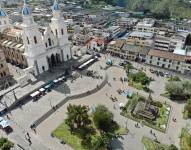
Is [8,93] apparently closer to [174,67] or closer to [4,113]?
[4,113]

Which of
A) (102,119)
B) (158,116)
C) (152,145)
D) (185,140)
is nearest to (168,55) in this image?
(158,116)

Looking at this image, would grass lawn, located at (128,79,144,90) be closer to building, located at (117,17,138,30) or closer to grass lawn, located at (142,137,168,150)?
Answer: grass lawn, located at (142,137,168,150)

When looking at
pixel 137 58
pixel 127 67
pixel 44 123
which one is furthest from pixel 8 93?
pixel 137 58

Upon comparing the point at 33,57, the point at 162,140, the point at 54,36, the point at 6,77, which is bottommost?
the point at 162,140

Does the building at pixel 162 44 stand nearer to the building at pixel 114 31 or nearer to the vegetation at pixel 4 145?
Answer: the building at pixel 114 31

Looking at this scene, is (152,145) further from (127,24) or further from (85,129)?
(127,24)

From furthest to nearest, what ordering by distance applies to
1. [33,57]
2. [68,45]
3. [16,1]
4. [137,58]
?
[16,1] < [137,58] < [68,45] < [33,57]
